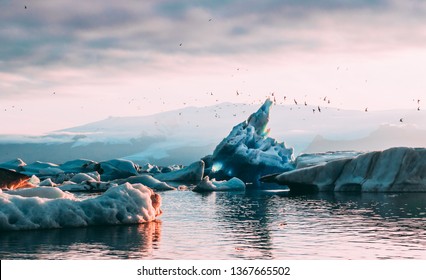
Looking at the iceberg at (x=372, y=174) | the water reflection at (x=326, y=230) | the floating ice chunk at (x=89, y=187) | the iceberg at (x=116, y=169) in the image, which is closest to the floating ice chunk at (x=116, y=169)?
the iceberg at (x=116, y=169)

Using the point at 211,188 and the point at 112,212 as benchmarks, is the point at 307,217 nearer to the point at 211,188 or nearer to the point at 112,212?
the point at 112,212

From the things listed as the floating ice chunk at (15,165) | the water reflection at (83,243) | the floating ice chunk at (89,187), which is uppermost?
the floating ice chunk at (15,165)

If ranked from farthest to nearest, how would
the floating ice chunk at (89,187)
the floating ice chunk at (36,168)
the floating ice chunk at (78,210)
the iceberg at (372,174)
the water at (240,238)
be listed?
1. the floating ice chunk at (36,168)
2. the floating ice chunk at (89,187)
3. the iceberg at (372,174)
4. the floating ice chunk at (78,210)
5. the water at (240,238)

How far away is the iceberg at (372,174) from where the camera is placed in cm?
4628

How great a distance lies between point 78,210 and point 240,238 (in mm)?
5313

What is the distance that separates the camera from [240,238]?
19453mm

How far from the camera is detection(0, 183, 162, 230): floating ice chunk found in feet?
65.1

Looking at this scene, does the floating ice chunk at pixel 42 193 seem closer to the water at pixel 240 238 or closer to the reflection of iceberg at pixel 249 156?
the water at pixel 240 238

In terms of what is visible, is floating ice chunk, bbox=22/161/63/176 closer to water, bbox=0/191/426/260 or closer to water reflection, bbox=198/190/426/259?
water reflection, bbox=198/190/426/259

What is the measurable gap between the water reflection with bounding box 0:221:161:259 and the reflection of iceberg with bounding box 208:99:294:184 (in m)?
53.3

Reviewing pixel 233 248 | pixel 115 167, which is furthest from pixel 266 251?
pixel 115 167

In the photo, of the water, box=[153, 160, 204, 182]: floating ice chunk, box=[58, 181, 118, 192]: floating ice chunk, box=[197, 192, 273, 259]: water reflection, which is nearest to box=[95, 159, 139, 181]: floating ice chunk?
box=[153, 160, 204, 182]: floating ice chunk

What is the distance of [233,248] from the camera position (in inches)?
671

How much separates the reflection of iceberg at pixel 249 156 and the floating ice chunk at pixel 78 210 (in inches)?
2014
